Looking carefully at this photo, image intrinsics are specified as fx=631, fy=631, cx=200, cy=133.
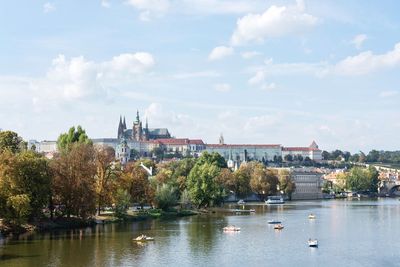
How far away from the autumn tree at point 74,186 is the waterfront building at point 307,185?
352 ft

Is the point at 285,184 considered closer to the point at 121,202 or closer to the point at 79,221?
the point at 121,202

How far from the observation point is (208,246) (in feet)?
160

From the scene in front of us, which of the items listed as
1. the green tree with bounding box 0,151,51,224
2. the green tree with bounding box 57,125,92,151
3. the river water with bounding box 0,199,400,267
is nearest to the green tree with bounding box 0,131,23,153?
the green tree with bounding box 57,125,92,151

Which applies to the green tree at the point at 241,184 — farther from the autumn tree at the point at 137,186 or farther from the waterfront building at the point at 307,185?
the autumn tree at the point at 137,186

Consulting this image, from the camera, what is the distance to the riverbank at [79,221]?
5388 centimetres

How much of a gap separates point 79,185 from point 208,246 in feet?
57.6

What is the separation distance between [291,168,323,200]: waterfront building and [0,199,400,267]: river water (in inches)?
4031

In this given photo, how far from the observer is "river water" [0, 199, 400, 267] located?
41.0 m

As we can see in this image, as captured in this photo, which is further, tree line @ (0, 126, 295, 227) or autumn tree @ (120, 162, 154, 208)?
autumn tree @ (120, 162, 154, 208)

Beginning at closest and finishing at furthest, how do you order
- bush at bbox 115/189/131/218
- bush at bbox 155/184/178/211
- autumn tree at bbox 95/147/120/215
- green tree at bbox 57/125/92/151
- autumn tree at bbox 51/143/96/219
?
autumn tree at bbox 51/143/96/219 → autumn tree at bbox 95/147/120/215 → bush at bbox 115/189/131/218 → bush at bbox 155/184/178/211 → green tree at bbox 57/125/92/151

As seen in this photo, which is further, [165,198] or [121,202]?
Answer: [165,198]

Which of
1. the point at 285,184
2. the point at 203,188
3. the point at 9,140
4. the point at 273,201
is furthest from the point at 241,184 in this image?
the point at 9,140

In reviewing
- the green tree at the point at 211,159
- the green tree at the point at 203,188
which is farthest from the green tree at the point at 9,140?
the green tree at the point at 211,159

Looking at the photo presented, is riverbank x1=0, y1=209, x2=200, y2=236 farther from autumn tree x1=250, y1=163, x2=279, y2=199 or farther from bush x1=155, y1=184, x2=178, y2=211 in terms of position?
autumn tree x1=250, y1=163, x2=279, y2=199
